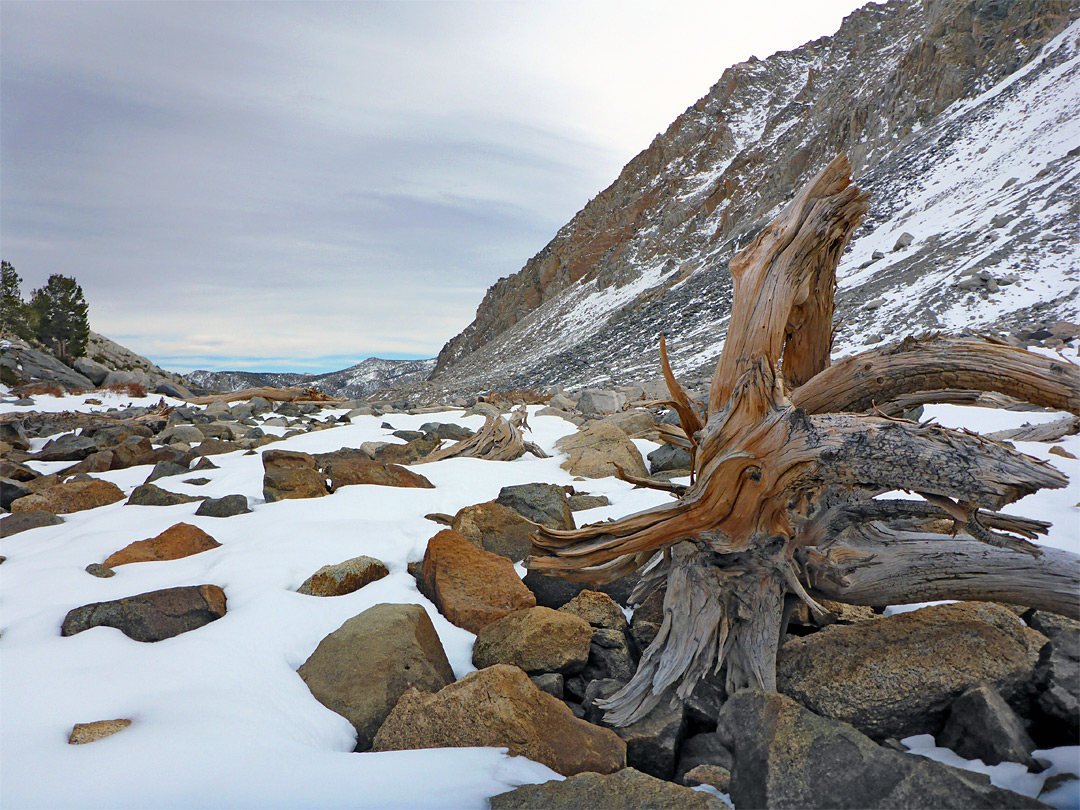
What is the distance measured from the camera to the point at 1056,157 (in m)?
21.5

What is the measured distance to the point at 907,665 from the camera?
2.56 m

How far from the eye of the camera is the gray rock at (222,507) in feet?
15.8

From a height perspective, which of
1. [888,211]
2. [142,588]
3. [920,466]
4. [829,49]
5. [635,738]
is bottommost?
[635,738]

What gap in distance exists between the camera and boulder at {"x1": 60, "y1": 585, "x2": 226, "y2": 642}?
297 centimetres

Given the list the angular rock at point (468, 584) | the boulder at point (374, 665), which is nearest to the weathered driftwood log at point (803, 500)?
the angular rock at point (468, 584)

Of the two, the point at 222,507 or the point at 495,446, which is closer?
the point at 222,507

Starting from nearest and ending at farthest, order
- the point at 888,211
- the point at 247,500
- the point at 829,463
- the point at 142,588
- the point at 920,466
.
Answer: the point at 920,466 < the point at 829,463 < the point at 142,588 < the point at 247,500 < the point at 888,211

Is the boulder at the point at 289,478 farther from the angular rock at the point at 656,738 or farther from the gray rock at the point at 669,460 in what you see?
the gray rock at the point at 669,460

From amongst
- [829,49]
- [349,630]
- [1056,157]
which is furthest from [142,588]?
[829,49]

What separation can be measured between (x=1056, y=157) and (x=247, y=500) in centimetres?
2907

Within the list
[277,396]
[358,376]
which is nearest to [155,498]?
[277,396]

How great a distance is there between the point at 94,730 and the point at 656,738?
2.21 metres

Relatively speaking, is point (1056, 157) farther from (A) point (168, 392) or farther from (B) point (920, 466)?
(A) point (168, 392)

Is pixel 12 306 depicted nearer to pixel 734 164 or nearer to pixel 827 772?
pixel 827 772
